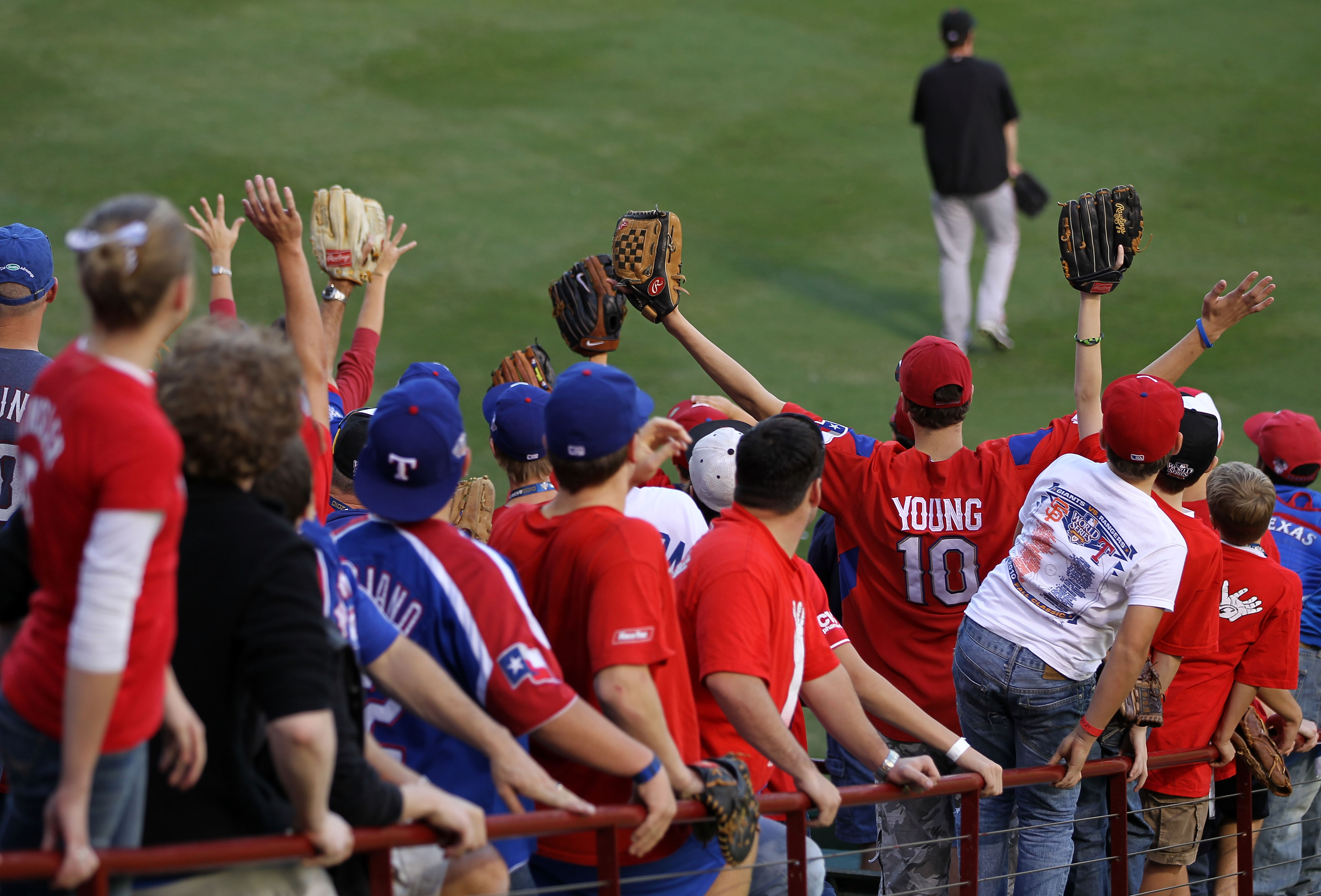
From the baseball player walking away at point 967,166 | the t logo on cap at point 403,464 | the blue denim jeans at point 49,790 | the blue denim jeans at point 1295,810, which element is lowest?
the blue denim jeans at point 1295,810

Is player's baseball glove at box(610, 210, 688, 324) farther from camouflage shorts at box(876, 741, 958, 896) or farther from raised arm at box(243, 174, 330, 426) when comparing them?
camouflage shorts at box(876, 741, 958, 896)

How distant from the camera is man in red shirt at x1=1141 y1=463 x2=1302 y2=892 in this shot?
448 centimetres

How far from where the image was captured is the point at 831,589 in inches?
220

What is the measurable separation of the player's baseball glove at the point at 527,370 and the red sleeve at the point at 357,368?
546mm

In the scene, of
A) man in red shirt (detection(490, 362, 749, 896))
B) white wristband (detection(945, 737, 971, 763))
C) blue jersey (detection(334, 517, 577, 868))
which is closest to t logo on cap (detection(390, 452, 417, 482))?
blue jersey (detection(334, 517, 577, 868))

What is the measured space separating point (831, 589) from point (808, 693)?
1960 mm

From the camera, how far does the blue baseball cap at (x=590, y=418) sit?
3172 mm

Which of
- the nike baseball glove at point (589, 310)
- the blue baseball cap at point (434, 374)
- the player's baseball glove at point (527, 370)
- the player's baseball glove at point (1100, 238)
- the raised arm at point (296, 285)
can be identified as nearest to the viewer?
the raised arm at point (296, 285)

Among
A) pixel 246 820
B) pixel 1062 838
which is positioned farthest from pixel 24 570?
pixel 1062 838

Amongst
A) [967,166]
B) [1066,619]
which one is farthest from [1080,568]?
[967,166]

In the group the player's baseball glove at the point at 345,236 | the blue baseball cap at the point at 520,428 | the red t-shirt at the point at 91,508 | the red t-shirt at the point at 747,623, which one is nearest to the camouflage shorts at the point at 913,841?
the red t-shirt at the point at 747,623

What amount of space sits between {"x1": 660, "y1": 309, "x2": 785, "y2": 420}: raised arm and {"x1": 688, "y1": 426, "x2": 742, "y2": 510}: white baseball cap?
0.73 feet

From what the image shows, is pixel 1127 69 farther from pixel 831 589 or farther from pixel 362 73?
pixel 831 589

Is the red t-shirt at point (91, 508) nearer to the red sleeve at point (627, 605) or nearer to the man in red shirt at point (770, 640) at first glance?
the red sleeve at point (627, 605)
